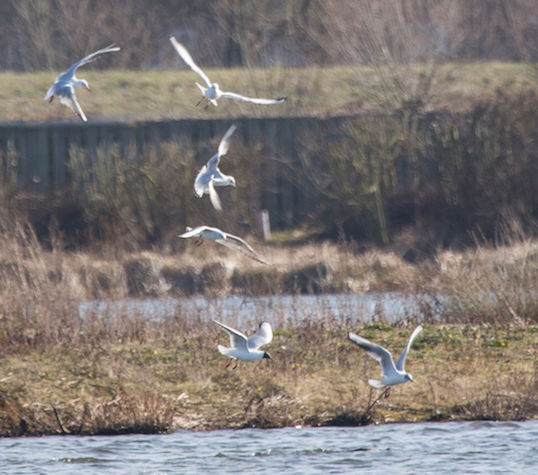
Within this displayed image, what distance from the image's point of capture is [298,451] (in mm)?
10047

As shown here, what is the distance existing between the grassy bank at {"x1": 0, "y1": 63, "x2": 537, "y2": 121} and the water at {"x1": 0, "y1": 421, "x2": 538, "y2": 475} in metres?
16.2

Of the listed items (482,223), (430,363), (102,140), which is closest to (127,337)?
(430,363)

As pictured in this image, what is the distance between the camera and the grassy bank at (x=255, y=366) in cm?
1085

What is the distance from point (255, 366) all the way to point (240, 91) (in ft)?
61.7

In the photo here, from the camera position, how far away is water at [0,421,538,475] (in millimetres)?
9586

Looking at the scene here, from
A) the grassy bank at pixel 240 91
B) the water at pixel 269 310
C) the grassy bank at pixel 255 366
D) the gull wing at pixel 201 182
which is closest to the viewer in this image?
the gull wing at pixel 201 182

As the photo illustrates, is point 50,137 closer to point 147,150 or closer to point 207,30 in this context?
point 147,150

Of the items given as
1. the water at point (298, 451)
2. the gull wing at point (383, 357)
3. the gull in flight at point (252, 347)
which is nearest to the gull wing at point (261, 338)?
the gull in flight at point (252, 347)

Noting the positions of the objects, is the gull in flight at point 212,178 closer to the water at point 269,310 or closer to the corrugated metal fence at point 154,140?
the water at point 269,310

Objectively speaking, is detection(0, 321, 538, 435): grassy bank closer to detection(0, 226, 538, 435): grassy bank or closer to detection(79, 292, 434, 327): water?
detection(0, 226, 538, 435): grassy bank

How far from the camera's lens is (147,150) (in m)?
25.0

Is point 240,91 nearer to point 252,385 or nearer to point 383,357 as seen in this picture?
point 252,385

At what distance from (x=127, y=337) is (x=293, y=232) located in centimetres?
1333

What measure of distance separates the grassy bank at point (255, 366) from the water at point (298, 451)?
21 cm
